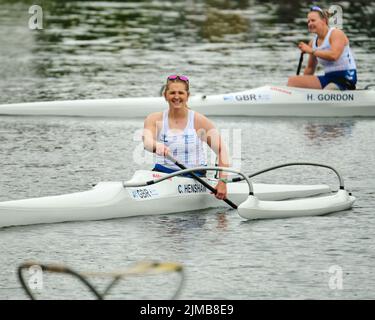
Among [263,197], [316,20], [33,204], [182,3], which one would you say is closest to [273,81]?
[316,20]

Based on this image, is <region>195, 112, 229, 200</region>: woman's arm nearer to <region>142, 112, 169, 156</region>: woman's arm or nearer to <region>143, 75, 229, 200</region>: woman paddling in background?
<region>143, 75, 229, 200</region>: woman paddling in background

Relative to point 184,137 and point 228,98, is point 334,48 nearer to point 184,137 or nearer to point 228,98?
point 228,98

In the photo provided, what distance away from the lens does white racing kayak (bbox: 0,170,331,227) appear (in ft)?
48.8

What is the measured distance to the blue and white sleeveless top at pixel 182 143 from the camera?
1552cm

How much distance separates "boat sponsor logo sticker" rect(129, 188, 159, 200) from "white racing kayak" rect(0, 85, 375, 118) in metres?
7.73

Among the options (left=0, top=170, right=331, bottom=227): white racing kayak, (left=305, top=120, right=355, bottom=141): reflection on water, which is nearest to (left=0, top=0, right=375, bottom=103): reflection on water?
(left=305, top=120, right=355, bottom=141): reflection on water

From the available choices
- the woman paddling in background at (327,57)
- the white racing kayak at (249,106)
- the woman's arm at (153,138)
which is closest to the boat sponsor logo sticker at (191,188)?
the woman's arm at (153,138)

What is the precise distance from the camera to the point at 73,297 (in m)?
12.4

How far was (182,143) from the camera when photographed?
51.0 feet

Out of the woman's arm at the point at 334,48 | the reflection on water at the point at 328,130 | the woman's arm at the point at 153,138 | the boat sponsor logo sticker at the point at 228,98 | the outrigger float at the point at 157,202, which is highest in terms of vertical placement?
the woman's arm at the point at 153,138

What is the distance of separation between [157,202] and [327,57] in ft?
23.8

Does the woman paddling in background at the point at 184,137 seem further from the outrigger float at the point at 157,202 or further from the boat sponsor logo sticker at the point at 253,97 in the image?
the boat sponsor logo sticker at the point at 253,97

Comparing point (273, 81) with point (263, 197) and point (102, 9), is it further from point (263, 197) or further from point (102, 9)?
point (102, 9)

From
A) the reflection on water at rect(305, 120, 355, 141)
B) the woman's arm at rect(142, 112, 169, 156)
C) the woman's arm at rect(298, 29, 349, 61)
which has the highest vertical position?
the woman's arm at rect(142, 112, 169, 156)
